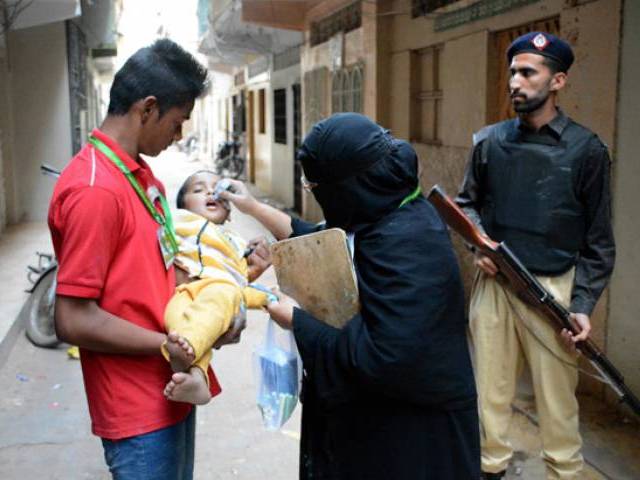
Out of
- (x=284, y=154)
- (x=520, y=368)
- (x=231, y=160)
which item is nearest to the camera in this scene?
(x=520, y=368)

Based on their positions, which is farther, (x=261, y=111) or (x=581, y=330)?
(x=261, y=111)

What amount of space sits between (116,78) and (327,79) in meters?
8.94

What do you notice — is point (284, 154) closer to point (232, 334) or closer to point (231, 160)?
point (231, 160)

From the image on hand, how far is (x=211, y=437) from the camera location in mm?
4000

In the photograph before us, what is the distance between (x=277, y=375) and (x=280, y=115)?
13.2m

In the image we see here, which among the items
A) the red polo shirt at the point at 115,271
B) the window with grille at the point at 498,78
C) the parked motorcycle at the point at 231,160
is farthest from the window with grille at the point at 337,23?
the parked motorcycle at the point at 231,160

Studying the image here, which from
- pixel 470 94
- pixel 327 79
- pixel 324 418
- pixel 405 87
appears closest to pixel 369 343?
pixel 324 418

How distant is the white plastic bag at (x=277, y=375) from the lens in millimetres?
2090

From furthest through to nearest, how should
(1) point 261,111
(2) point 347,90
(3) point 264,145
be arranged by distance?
1. (1) point 261,111
2. (3) point 264,145
3. (2) point 347,90

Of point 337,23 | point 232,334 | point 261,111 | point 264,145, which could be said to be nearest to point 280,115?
point 264,145

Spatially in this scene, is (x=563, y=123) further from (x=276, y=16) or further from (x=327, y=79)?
(x=276, y=16)

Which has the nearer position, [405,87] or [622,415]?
[622,415]

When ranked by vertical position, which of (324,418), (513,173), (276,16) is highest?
(276,16)

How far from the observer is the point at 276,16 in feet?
37.9
